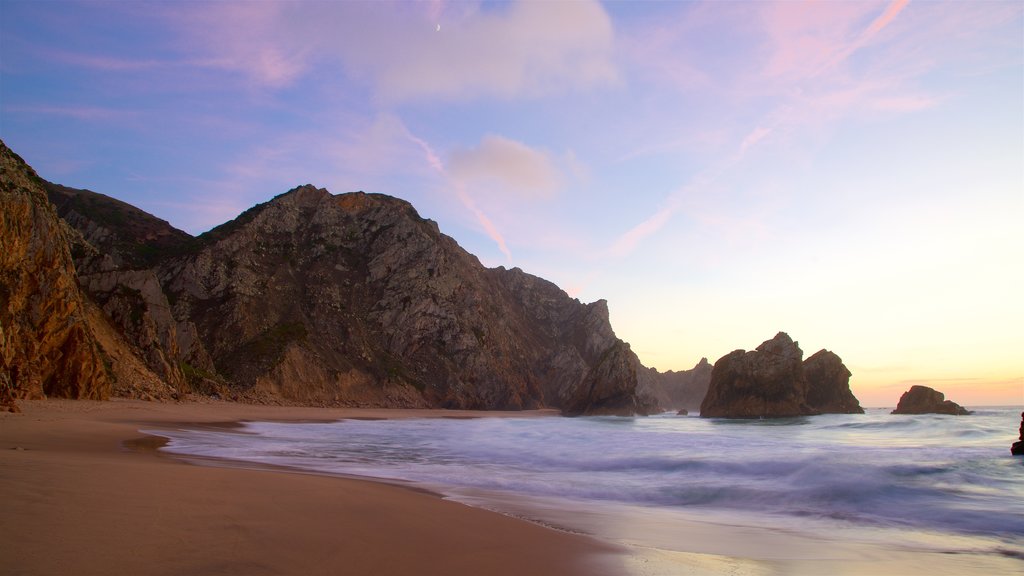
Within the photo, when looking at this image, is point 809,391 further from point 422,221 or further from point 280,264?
point 280,264

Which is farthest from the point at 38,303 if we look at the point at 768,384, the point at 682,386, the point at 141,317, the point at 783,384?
the point at 682,386

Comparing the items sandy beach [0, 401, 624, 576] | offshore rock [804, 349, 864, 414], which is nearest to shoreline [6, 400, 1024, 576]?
sandy beach [0, 401, 624, 576]

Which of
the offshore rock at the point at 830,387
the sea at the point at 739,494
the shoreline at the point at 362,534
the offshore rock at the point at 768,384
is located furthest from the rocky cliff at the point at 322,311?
the shoreline at the point at 362,534

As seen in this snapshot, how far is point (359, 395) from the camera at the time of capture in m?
58.5

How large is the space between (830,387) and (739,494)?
5934 centimetres

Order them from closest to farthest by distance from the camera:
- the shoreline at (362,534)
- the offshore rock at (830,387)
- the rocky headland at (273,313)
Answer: the shoreline at (362,534)
the rocky headland at (273,313)
the offshore rock at (830,387)

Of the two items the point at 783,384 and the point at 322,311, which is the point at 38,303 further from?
the point at 783,384

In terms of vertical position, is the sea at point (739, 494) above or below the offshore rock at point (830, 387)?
below

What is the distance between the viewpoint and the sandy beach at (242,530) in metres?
3.69

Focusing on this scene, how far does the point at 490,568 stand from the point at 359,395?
5723 centimetres

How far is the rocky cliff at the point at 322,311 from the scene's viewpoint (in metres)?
42.3

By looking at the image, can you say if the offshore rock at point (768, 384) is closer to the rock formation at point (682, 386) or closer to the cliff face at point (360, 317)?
the cliff face at point (360, 317)

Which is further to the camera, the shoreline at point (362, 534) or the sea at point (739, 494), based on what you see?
the sea at point (739, 494)

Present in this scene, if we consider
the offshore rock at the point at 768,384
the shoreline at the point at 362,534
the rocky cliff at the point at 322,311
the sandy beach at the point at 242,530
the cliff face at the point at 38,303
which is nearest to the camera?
the sandy beach at the point at 242,530
